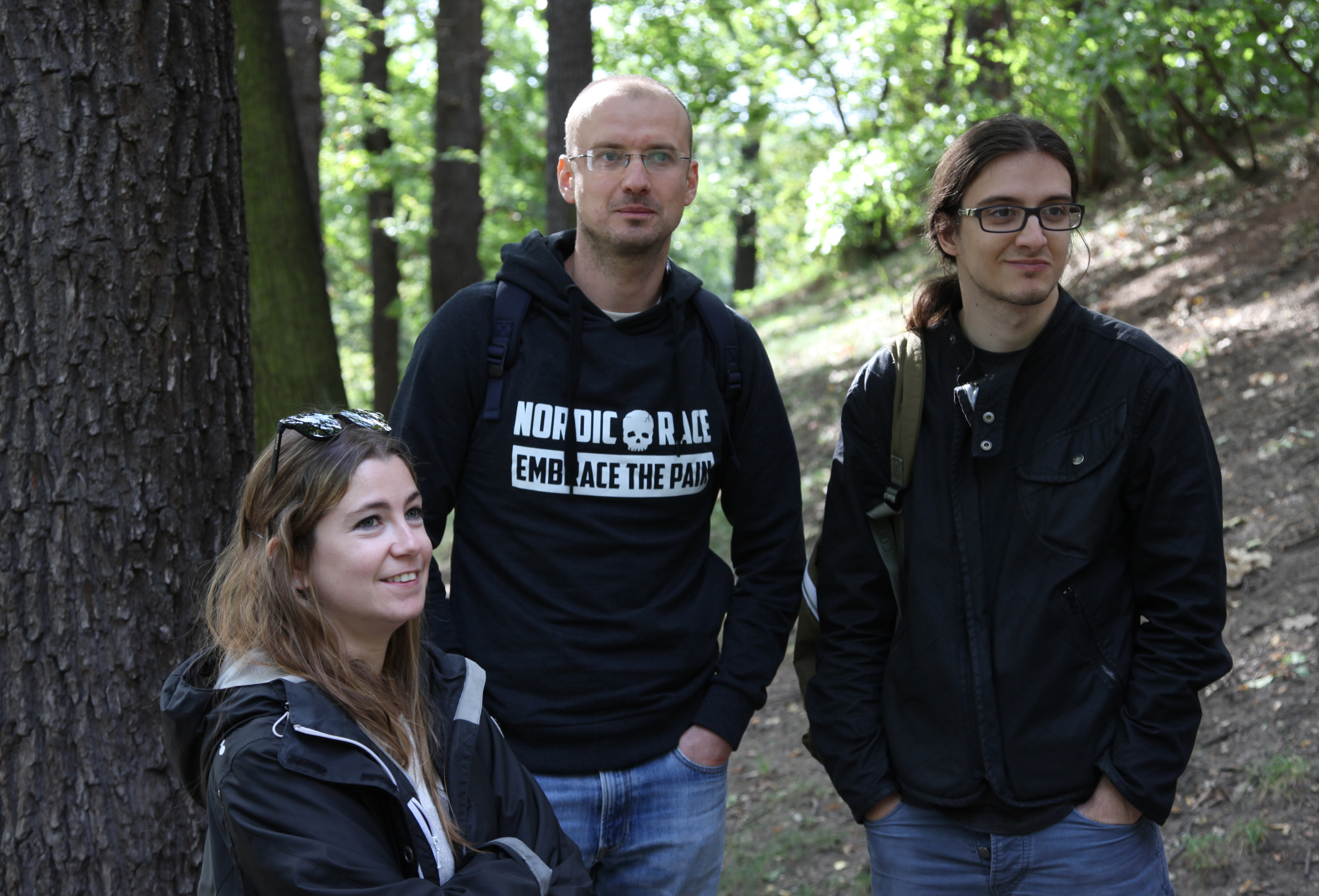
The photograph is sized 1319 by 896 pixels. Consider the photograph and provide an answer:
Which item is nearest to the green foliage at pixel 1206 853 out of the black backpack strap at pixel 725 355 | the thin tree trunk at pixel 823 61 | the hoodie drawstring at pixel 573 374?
the black backpack strap at pixel 725 355

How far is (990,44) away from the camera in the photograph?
1030 centimetres

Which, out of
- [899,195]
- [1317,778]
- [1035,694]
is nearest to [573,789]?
[1035,694]

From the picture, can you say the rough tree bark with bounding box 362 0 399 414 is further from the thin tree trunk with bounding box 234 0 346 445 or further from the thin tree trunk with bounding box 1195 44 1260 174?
the thin tree trunk with bounding box 1195 44 1260 174

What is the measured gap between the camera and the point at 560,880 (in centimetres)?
225

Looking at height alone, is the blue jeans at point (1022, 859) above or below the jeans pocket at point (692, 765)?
below

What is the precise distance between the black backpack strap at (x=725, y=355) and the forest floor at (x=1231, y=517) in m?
2.42

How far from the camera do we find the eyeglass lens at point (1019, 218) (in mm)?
2525

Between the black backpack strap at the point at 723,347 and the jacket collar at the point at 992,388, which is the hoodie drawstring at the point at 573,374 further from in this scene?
the jacket collar at the point at 992,388

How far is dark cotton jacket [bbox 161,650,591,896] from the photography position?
189 cm

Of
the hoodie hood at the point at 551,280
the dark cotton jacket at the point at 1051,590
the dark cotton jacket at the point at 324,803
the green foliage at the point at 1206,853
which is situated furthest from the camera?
the green foliage at the point at 1206,853

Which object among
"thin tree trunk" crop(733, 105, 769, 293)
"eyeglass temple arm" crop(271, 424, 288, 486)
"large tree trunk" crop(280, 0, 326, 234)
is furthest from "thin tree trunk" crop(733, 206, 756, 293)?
"eyeglass temple arm" crop(271, 424, 288, 486)

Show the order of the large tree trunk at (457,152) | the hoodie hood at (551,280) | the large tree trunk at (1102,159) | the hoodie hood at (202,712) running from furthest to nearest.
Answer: the large tree trunk at (1102,159) < the large tree trunk at (457,152) < the hoodie hood at (551,280) < the hoodie hood at (202,712)

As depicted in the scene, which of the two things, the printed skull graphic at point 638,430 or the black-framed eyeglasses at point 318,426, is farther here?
the printed skull graphic at point 638,430

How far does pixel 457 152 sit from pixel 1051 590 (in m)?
11.1
